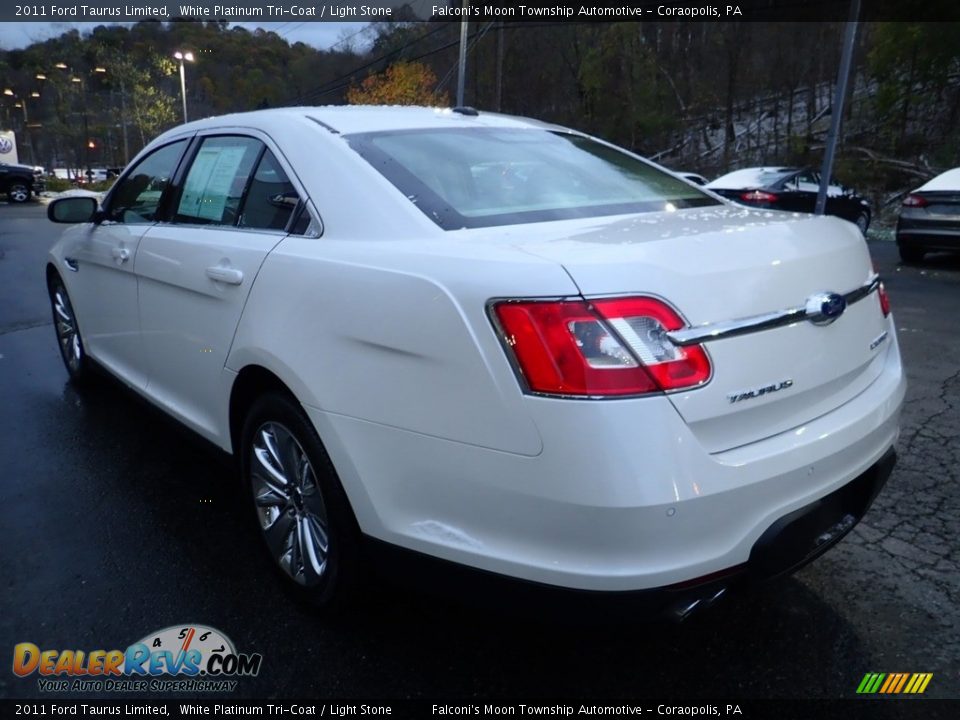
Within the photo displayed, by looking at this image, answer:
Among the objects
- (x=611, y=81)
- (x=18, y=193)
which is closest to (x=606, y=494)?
(x=18, y=193)

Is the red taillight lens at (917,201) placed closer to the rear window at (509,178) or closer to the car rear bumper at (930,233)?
the car rear bumper at (930,233)

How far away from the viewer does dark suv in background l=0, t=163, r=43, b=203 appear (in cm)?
2686

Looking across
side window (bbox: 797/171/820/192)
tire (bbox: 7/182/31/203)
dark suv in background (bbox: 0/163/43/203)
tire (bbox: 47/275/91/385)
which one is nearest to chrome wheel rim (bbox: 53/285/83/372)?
tire (bbox: 47/275/91/385)

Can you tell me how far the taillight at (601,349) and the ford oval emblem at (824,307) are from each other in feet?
1.41

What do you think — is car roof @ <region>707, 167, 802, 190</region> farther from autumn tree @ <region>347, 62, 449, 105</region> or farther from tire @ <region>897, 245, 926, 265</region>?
autumn tree @ <region>347, 62, 449, 105</region>

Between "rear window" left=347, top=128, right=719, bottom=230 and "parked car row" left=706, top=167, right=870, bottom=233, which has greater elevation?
"rear window" left=347, top=128, right=719, bottom=230

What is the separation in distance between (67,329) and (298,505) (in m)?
3.26

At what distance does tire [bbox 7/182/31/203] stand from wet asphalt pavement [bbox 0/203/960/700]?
28.2 meters

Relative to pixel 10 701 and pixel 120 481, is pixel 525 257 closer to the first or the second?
pixel 10 701

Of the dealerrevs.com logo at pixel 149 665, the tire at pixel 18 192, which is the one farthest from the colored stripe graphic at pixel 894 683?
the tire at pixel 18 192

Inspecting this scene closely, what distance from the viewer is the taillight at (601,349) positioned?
5.37 feet

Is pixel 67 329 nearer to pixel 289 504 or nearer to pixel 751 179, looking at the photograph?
pixel 289 504

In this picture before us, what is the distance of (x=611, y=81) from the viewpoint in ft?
148

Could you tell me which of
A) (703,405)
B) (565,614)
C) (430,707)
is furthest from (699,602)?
(430,707)
